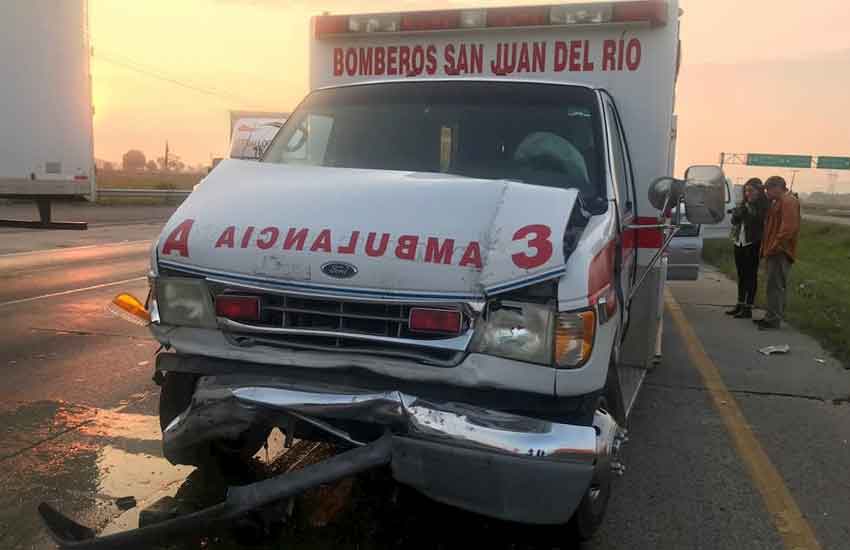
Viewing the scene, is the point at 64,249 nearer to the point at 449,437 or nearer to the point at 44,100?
the point at 44,100

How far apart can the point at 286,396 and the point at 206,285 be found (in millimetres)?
623

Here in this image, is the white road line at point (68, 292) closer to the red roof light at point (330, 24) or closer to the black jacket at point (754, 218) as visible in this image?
the red roof light at point (330, 24)

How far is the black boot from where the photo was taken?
10242mm

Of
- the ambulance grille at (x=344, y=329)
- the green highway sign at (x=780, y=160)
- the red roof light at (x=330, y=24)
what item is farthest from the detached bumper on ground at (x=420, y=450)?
the green highway sign at (x=780, y=160)

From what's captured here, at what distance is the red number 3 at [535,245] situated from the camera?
2922mm

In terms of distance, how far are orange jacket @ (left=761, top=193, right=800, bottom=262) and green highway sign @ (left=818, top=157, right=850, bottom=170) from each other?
267 feet

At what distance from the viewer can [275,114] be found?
83.2 ft

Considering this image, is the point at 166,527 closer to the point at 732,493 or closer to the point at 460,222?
the point at 460,222

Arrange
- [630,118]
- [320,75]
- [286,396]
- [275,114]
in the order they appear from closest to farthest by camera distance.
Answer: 1. [286,396]
2. [630,118]
3. [320,75]
4. [275,114]

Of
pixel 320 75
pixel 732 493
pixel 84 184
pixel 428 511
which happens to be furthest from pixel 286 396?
pixel 84 184

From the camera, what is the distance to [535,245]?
9.72 feet

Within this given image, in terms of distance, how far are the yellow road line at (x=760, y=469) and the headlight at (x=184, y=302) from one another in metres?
2.91

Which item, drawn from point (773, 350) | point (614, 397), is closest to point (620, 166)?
point (614, 397)

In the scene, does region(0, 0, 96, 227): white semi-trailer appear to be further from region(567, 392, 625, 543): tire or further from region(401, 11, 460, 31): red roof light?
region(567, 392, 625, 543): tire
